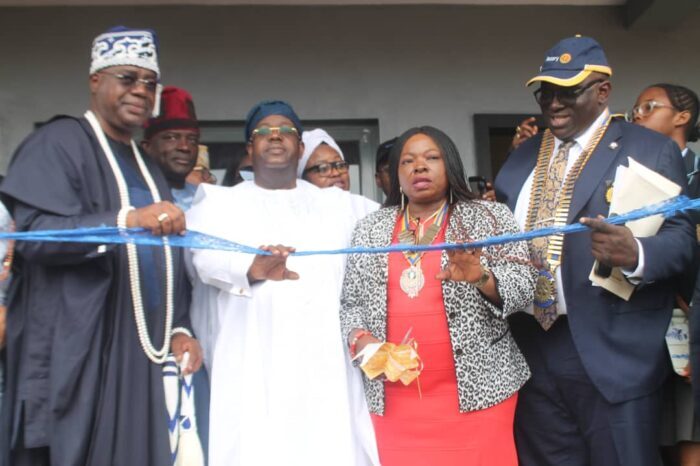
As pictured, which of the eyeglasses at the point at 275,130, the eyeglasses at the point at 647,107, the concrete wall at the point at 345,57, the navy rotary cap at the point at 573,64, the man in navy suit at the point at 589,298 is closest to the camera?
the man in navy suit at the point at 589,298

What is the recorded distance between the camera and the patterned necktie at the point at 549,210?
3.58 meters

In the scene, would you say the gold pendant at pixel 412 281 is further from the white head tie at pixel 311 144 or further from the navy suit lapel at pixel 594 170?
the white head tie at pixel 311 144

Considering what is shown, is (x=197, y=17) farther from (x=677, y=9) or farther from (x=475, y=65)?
(x=677, y=9)

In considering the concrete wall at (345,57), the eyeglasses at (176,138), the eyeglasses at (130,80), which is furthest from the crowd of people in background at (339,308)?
the concrete wall at (345,57)

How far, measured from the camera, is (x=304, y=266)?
373 cm

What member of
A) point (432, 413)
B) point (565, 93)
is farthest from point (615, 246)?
point (432, 413)

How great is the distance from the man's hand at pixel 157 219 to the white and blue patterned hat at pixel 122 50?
2.37 feet

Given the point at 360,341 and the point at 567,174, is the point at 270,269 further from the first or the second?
the point at 567,174

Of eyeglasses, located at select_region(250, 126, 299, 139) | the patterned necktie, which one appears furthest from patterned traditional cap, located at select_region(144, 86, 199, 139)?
the patterned necktie

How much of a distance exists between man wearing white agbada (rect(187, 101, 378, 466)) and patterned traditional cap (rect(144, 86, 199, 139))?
642mm

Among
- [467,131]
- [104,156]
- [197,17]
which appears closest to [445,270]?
[104,156]

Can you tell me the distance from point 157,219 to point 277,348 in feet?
3.16

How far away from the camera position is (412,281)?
3461mm

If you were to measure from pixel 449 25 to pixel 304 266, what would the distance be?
126 inches
